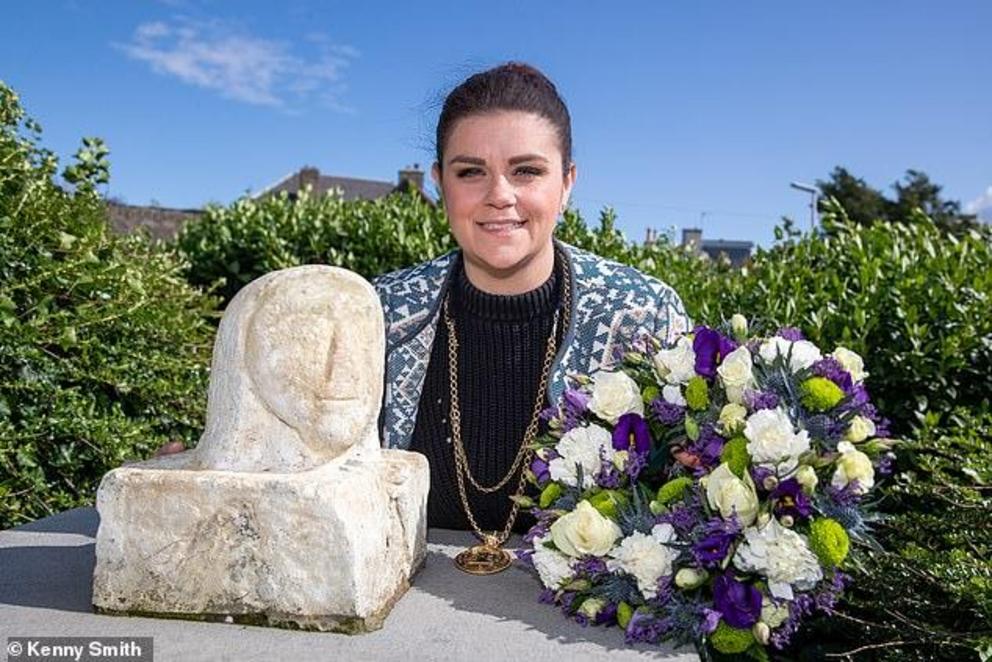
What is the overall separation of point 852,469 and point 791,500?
15 cm

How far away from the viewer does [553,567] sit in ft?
7.14

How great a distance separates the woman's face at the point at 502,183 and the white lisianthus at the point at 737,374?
33.6 inches

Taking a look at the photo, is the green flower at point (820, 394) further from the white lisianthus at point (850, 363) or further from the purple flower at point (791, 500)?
the purple flower at point (791, 500)

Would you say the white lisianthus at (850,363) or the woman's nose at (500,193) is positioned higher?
the woman's nose at (500,193)

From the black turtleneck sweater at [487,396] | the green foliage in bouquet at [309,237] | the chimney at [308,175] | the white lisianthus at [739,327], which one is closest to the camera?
the white lisianthus at [739,327]

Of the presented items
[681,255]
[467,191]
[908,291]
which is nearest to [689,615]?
[467,191]

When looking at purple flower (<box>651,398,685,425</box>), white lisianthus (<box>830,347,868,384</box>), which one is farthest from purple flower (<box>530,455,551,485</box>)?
white lisianthus (<box>830,347,868,384</box>)

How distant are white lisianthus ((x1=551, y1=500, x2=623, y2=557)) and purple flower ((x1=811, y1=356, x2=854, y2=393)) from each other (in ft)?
2.02

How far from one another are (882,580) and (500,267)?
4.63ft

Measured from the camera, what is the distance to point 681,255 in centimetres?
617

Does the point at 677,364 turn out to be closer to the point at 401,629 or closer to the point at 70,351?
the point at 401,629

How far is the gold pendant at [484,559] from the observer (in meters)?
2.53

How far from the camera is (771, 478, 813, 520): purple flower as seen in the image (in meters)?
2.00

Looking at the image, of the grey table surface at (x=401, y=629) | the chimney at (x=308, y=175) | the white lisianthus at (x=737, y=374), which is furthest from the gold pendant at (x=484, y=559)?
the chimney at (x=308, y=175)
